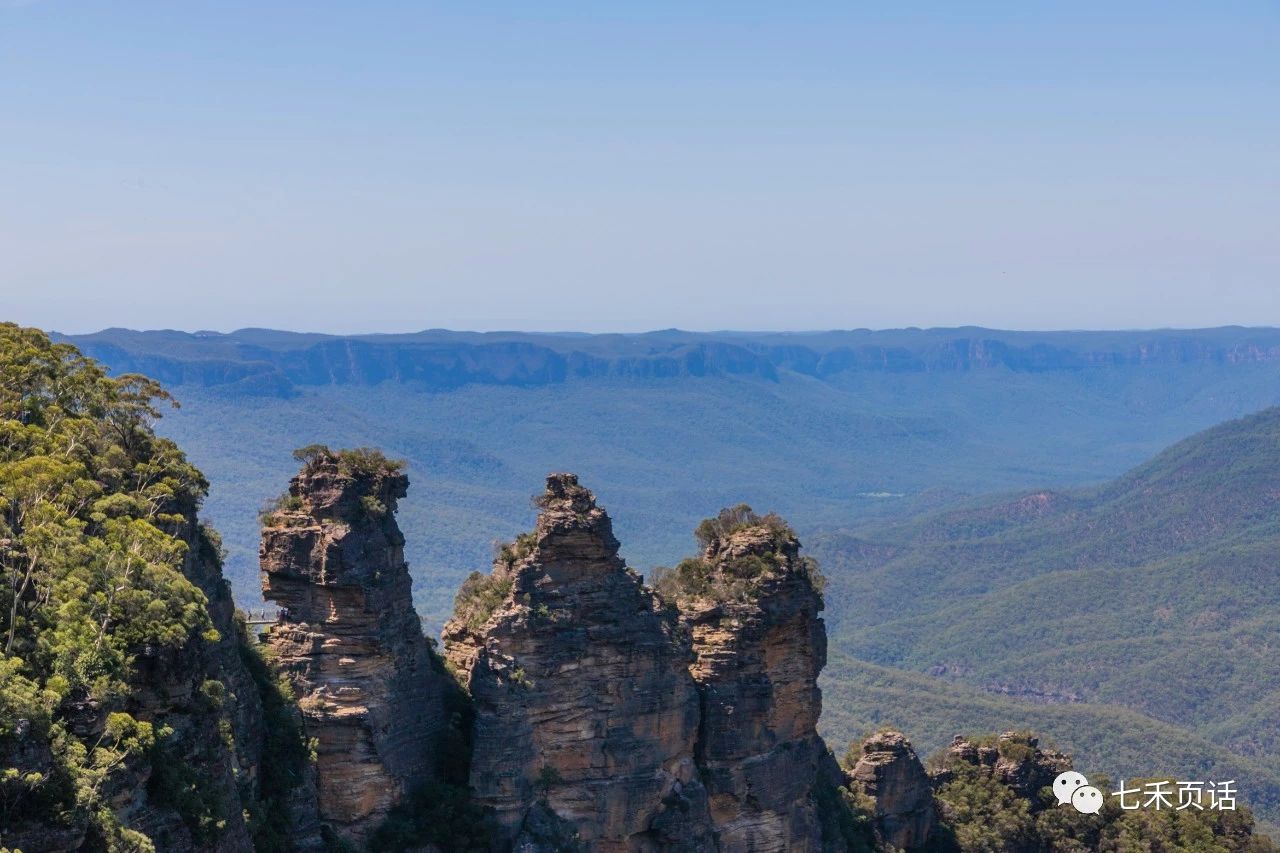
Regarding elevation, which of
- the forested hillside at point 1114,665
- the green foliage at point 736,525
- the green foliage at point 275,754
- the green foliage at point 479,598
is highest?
the green foliage at point 736,525

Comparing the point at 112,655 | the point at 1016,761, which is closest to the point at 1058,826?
the point at 1016,761

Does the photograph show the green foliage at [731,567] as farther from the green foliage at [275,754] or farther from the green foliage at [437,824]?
the green foliage at [275,754]

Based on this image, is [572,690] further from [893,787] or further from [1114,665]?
[1114,665]

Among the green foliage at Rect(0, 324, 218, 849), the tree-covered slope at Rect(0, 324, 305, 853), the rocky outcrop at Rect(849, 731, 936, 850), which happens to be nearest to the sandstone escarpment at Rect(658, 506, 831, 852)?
the rocky outcrop at Rect(849, 731, 936, 850)

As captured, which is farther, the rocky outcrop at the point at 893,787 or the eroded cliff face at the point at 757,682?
the rocky outcrop at the point at 893,787

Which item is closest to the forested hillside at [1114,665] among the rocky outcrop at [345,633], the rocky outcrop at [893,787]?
the rocky outcrop at [893,787]
